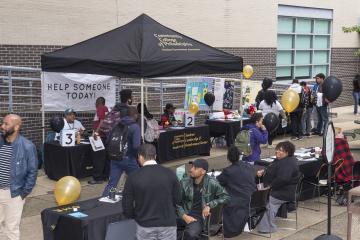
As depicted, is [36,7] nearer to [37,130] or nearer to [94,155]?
[37,130]

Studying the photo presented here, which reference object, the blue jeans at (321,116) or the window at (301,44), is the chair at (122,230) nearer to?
the blue jeans at (321,116)

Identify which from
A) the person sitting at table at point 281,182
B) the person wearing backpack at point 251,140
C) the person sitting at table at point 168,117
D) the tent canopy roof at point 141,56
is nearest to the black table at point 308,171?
the person wearing backpack at point 251,140

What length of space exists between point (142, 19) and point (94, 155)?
2.97 m

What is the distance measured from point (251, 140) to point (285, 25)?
1438cm

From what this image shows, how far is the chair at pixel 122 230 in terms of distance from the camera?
6062 millimetres

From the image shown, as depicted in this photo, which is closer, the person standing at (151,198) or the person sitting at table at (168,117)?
the person standing at (151,198)

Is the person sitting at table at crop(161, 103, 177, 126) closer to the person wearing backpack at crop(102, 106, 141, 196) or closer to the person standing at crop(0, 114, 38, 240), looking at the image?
the person wearing backpack at crop(102, 106, 141, 196)

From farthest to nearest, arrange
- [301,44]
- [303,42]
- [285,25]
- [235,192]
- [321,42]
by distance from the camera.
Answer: [321,42], [303,42], [301,44], [285,25], [235,192]

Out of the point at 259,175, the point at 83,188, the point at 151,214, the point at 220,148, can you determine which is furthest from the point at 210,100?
the point at 151,214

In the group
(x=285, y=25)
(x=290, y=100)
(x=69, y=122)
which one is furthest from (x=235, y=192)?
(x=285, y=25)

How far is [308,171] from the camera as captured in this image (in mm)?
9867

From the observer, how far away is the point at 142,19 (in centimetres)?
1030

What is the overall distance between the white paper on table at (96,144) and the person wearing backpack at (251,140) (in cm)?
281

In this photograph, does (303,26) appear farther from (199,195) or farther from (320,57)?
(199,195)
